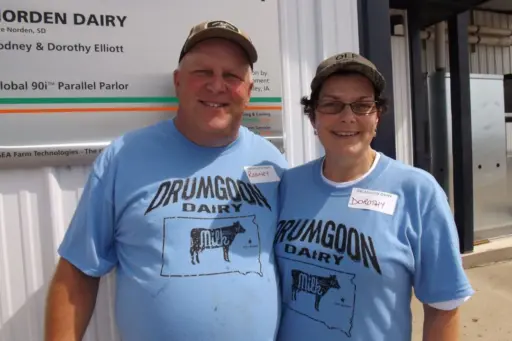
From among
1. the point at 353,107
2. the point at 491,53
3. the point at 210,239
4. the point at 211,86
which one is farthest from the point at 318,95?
the point at 491,53

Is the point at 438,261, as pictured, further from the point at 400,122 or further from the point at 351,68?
the point at 400,122

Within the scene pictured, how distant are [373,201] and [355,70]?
0.44 metres

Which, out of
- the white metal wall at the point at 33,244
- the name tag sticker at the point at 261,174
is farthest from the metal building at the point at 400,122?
the name tag sticker at the point at 261,174

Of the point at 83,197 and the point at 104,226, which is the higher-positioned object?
the point at 83,197

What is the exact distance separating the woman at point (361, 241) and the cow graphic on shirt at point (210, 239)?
0.61 ft

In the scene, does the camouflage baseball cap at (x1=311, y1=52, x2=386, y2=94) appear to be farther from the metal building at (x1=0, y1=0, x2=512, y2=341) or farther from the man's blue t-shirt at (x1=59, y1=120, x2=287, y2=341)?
the metal building at (x1=0, y1=0, x2=512, y2=341)

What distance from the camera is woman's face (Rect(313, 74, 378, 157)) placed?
1364mm

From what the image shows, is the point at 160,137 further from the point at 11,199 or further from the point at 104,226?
the point at 11,199

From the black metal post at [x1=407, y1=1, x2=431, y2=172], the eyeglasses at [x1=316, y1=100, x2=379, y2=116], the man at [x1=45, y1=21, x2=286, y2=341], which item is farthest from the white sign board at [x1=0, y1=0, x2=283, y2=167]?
the black metal post at [x1=407, y1=1, x2=431, y2=172]

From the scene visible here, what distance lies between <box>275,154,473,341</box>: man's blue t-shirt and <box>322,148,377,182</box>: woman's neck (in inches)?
1.6

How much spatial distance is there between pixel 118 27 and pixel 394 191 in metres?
1.30

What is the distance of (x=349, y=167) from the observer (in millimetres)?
1415

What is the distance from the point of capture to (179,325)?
1314 millimetres

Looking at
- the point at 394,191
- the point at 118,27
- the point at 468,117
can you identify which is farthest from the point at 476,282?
the point at 118,27
